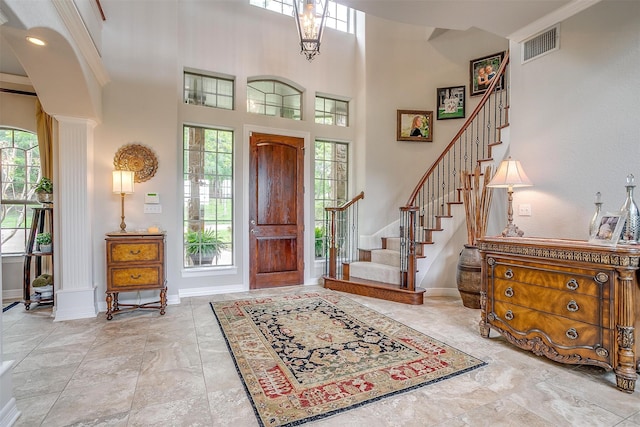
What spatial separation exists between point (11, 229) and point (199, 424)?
4.62 metres

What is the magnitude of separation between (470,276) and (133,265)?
3.90m

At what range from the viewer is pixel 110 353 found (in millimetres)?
2594

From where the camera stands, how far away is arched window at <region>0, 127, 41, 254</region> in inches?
172

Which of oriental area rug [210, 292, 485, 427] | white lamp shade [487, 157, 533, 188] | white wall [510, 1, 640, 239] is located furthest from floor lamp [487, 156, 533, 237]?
oriental area rug [210, 292, 485, 427]

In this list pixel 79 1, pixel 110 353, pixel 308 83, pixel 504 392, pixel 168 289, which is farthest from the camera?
pixel 308 83

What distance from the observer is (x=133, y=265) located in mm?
3500

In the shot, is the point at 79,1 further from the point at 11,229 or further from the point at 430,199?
the point at 430,199

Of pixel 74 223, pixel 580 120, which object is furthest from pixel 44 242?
pixel 580 120

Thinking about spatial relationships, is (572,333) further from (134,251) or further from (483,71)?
(483,71)

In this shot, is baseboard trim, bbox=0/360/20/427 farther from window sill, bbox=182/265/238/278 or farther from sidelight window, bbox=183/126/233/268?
sidelight window, bbox=183/126/233/268

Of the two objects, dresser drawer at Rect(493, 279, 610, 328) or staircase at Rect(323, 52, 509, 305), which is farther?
staircase at Rect(323, 52, 509, 305)

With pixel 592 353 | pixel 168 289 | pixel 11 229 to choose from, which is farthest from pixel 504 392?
pixel 11 229

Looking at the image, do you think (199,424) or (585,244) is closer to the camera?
(199,424)

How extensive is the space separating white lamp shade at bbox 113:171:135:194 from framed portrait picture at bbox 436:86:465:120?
4917 millimetres
